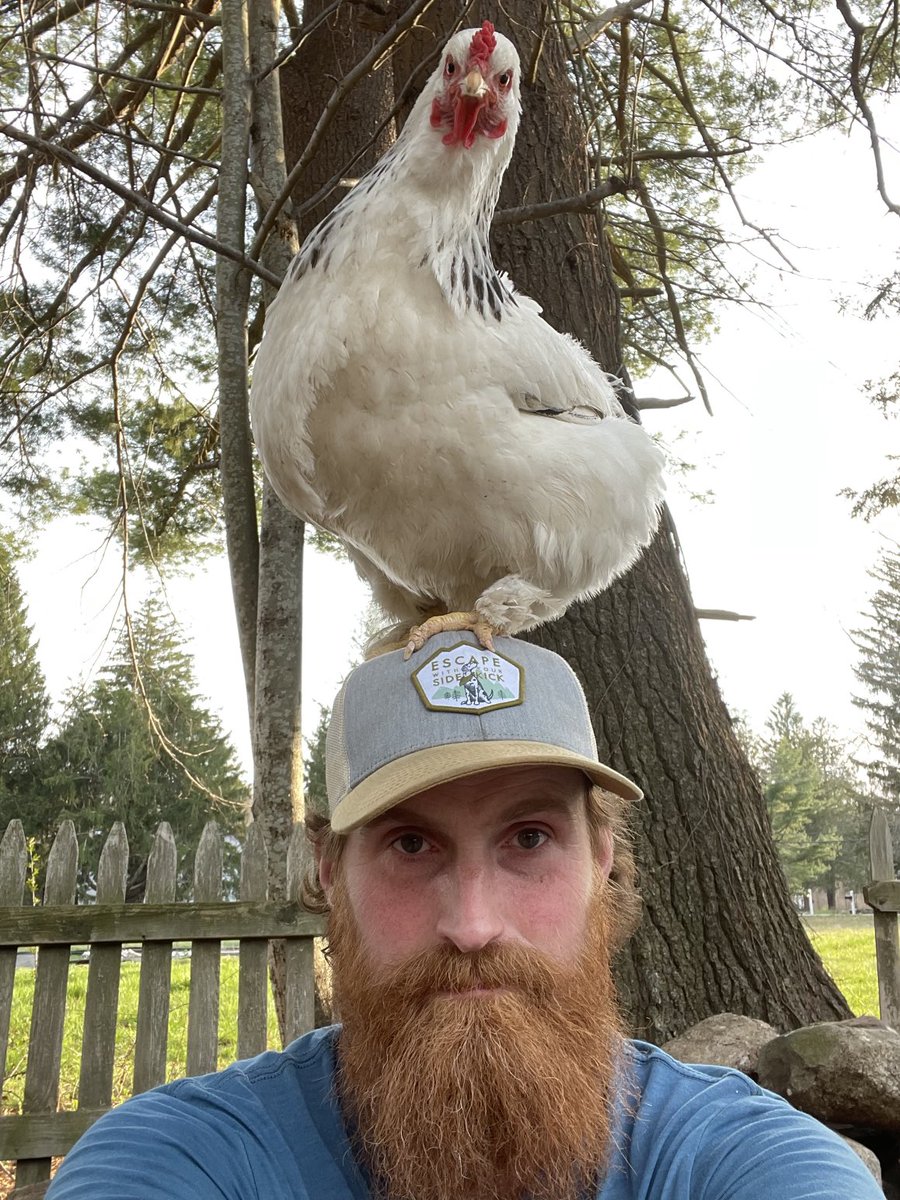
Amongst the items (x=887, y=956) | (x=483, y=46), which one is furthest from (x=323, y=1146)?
(x=887, y=956)

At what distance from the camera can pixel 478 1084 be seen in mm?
1257

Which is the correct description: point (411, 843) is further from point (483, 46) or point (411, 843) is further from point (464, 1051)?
point (483, 46)

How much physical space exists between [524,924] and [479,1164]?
1.09ft

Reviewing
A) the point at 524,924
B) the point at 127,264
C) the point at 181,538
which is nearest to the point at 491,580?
the point at 524,924

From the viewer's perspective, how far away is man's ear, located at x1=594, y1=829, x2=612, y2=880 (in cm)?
165

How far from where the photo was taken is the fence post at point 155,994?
12.3 ft

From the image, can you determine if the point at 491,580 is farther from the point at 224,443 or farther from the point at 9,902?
the point at 9,902

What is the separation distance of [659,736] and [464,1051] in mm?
2338

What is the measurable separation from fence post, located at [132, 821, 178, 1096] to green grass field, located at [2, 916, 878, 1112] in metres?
1.26

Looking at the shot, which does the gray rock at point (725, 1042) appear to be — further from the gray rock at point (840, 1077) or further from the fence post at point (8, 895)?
the fence post at point (8, 895)

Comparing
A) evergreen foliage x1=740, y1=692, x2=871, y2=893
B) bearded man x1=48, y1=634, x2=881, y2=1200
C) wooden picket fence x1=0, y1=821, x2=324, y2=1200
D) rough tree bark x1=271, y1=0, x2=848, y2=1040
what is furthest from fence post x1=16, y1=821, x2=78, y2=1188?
evergreen foliage x1=740, y1=692, x2=871, y2=893

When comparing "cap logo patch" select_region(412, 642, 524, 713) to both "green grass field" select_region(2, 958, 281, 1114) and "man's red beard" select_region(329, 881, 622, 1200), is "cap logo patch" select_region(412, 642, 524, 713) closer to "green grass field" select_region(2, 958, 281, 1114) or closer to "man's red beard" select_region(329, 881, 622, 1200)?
"man's red beard" select_region(329, 881, 622, 1200)

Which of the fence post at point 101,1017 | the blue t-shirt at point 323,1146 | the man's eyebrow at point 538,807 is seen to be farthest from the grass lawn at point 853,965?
the man's eyebrow at point 538,807

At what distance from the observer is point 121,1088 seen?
5000mm
